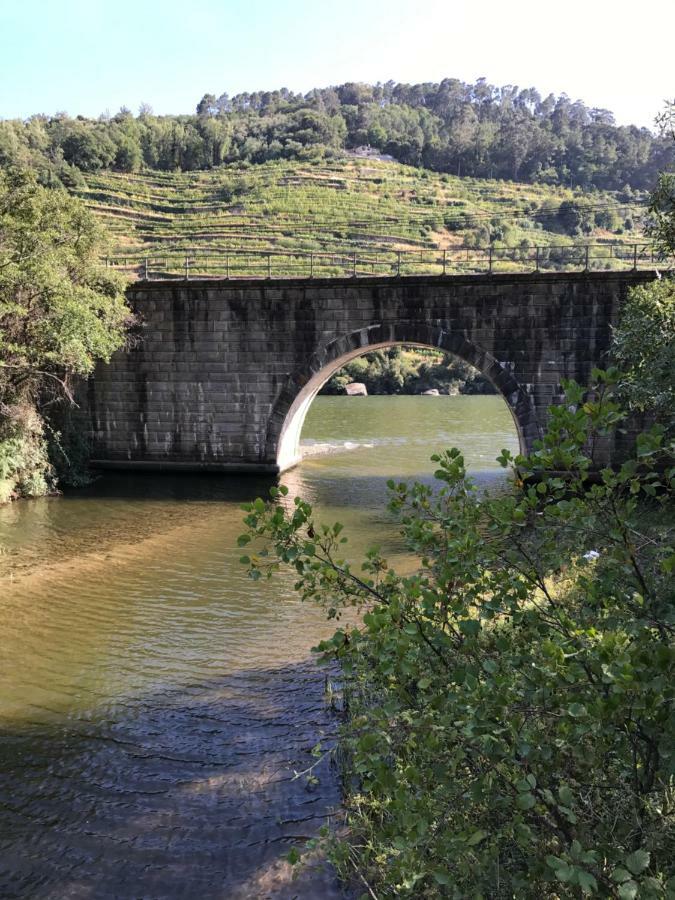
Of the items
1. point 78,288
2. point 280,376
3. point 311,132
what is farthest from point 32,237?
point 311,132

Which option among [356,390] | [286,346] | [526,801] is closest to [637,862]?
[526,801]

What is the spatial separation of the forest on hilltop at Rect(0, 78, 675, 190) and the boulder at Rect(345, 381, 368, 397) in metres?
27.8

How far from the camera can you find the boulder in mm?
45375

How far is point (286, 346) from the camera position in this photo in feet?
60.9

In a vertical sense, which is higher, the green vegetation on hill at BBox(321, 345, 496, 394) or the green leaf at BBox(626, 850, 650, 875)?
the green vegetation on hill at BBox(321, 345, 496, 394)

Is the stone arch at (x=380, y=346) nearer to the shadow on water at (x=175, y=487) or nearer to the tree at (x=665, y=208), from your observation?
the shadow on water at (x=175, y=487)

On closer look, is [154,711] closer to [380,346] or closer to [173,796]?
[173,796]

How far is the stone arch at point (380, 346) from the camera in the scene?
17.6 m

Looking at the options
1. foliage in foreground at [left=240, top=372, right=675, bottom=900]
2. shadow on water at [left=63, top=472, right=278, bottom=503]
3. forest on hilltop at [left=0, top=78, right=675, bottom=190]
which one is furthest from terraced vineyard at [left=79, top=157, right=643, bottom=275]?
foliage in foreground at [left=240, top=372, right=675, bottom=900]

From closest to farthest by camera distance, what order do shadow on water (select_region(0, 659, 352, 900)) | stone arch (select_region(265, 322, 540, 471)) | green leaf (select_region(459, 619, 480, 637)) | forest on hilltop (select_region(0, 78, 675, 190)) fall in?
1. green leaf (select_region(459, 619, 480, 637))
2. shadow on water (select_region(0, 659, 352, 900))
3. stone arch (select_region(265, 322, 540, 471))
4. forest on hilltop (select_region(0, 78, 675, 190))

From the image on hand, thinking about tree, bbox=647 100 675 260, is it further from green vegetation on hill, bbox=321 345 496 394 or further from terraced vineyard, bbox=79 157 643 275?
green vegetation on hill, bbox=321 345 496 394

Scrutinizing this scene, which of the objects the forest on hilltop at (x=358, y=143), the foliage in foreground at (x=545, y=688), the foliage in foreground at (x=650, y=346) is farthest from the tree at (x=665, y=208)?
the forest on hilltop at (x=358, y=143)

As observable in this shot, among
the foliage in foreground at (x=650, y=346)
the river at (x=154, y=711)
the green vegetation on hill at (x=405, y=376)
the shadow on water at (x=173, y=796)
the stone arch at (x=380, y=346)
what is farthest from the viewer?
the green vegetation on hill at (x=405, y=376)

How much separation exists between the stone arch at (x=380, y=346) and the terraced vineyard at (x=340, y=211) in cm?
2169
